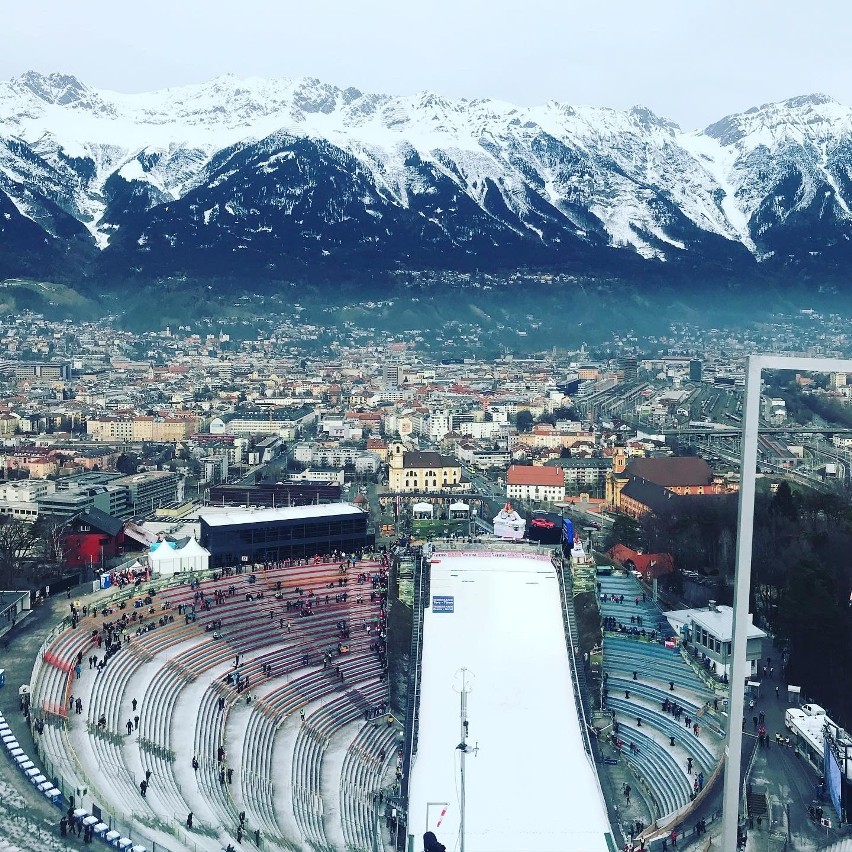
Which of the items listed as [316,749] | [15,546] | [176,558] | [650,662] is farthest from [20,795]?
[15,546]

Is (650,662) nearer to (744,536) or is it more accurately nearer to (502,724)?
(502,724)

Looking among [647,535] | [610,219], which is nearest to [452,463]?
[647,535]

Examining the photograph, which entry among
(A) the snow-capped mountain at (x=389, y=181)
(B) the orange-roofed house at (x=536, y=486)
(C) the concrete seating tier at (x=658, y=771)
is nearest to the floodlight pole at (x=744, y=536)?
(C) the concrete seating tier at (x=658, y=771)

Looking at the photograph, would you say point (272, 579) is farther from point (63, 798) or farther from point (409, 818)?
point (63, 798)

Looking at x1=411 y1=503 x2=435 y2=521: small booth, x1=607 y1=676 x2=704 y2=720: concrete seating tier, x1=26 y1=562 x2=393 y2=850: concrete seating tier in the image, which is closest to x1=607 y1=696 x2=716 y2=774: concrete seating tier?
x1=607 y1=676 x2=704 y2=720: concrete seating tier

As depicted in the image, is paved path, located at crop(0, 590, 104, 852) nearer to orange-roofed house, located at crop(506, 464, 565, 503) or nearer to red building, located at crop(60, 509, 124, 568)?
red building, located at crop(60, 509, 124, 568)

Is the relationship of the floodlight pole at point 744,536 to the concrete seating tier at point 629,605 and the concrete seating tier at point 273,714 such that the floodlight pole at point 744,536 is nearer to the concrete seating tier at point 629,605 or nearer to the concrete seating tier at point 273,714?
the concrete seating tier at point 273,714
